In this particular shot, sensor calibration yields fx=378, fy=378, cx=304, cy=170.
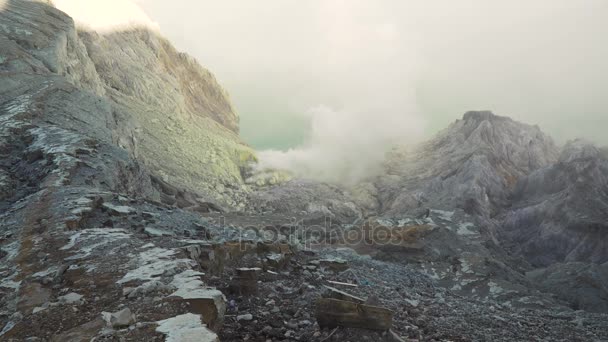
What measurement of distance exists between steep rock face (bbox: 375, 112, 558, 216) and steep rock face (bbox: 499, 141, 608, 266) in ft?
17.6

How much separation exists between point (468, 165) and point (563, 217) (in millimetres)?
24689

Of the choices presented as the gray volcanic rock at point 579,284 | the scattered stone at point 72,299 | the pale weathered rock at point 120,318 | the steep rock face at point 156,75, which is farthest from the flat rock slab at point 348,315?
the steep rock face at point 156,75

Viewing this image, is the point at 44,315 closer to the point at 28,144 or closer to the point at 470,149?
the point at 28,144

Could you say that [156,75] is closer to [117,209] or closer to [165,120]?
[165,120]

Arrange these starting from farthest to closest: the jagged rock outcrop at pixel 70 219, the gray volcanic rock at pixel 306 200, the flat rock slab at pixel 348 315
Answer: the gray volcanic rock at pixel 306 200, the flat rock slab at pixel 348 315, the jagged rock outcrop at pixel 70 219

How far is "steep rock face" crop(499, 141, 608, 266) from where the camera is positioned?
38906 mm

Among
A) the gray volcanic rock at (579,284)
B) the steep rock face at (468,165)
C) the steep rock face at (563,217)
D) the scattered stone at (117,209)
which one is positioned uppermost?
the steep rock face at (468,165)

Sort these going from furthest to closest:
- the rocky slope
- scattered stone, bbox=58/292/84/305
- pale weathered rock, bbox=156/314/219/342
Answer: the rocky slope, scattered stone, bbox=58/292/84/305, pale weathered rock, bbox=156/314/219/342

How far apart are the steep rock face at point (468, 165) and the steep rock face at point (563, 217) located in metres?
5.36

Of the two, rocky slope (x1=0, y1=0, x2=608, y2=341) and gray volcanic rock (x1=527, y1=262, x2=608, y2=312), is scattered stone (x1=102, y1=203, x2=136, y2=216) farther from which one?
gray volcanic rock (x1=527, y1=262, x2=608, y2=312)

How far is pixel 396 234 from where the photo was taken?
35156 mm

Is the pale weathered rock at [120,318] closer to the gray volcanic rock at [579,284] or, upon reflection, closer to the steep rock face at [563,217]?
the gray volcanic rock at [579,284]

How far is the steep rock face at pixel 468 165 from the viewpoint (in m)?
61.8
